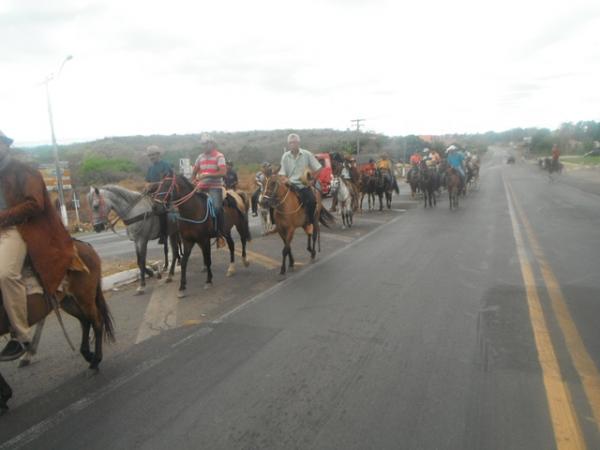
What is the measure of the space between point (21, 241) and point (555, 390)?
486 centimetres

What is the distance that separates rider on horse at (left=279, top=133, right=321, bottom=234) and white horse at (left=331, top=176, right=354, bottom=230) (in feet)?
16.5

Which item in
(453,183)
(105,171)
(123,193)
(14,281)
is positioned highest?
(123,193)

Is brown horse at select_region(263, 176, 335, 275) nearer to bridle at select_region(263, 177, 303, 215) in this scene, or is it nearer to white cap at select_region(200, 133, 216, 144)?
bridle at select_region(263, 177, 303, 215)

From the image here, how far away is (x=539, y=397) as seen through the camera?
3510 mm

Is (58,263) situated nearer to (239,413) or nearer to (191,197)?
(239,413)

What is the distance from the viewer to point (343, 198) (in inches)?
546

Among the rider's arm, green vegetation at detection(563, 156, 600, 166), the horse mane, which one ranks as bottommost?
green vegetation at detection(563, 156, 600, 166)

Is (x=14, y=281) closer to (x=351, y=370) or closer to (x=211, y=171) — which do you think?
(x=351, y=370)

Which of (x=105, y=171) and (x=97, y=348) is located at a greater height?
(x=97, y=348)

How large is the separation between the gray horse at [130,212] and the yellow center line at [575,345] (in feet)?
20.1

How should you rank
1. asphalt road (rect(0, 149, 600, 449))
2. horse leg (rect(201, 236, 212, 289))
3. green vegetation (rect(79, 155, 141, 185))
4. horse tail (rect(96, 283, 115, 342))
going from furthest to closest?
1. green vegetation (rect(79, 155, 141, 185))
2. horse leg (rect(201, 236, 212, 289))
3. horse tail (rect(96, 283, 115, 342))
4. asphalt road (rect(0, 149, 600, 449))

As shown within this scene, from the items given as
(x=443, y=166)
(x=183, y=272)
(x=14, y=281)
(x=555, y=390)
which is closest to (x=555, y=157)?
(x=443, y=166)

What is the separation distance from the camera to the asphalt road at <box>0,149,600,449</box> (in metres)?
3.23

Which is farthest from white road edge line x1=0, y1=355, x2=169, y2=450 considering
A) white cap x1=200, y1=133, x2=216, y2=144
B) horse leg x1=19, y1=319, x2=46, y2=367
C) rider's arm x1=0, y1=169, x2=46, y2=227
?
white cap x1=200, y1=133, x2=216, y2=144
